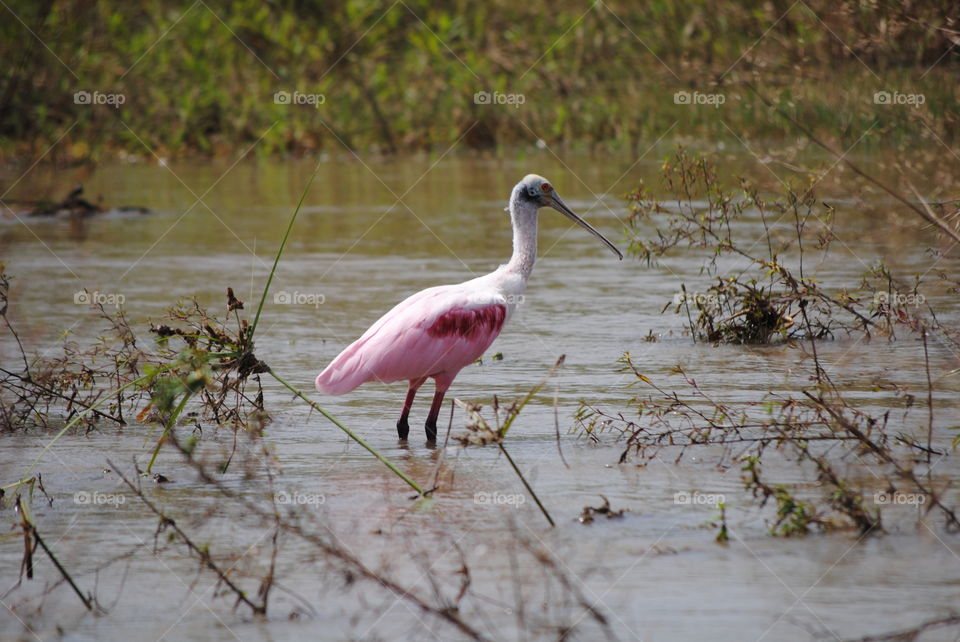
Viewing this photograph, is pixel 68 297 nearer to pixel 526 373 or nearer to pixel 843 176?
pixel 526 373

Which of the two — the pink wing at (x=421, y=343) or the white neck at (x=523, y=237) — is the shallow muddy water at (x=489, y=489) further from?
the white neck at (x=523, y=237)

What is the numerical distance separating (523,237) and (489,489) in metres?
1.91

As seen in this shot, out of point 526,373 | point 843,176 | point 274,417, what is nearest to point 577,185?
point 843,176

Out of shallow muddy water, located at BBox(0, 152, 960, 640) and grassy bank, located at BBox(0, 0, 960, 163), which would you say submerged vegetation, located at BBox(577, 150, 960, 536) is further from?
grassy bank, located at BBox(0, 0, 960, 163)

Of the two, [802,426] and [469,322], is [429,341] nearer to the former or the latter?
[469,322]

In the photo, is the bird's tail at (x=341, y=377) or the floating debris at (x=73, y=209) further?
the floating debris at (x=73, y=209)

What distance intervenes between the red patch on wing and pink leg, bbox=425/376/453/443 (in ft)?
0.82

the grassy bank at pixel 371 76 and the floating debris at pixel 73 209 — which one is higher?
the grassy bank at pixel 371 76

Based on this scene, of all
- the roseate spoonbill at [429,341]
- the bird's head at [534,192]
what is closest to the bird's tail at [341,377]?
the roseate spoonbill at [429,341]

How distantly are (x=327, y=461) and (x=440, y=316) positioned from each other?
93cm

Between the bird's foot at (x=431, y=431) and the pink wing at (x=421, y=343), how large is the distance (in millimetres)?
236

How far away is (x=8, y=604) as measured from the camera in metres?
4.67

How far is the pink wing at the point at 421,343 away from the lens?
675cm

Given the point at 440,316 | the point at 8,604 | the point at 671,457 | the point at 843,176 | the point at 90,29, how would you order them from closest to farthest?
the point at 8,604, the point at 671,457, the point at 440,316, the point at 843,176, the point at 90,29
